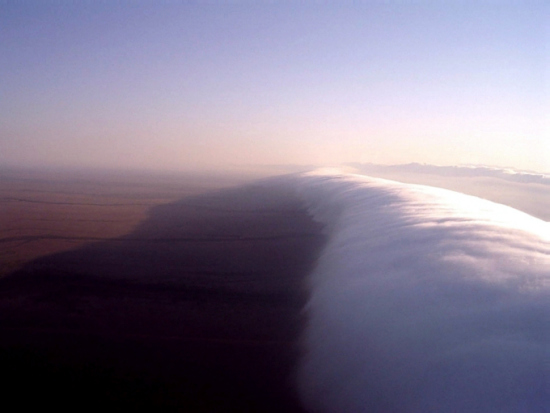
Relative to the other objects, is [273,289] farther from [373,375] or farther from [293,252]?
[373,375]

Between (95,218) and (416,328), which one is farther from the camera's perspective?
(95,218)

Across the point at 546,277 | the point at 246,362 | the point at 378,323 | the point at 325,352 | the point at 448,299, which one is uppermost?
the point at 546,277

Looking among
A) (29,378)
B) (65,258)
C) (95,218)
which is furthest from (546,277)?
(95,218)

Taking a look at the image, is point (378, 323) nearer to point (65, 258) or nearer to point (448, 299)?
point (448, 299)

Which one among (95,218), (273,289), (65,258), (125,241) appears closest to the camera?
(273,289)

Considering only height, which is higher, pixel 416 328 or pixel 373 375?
pixel 416 328

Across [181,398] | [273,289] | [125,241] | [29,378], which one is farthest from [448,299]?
[125,241]

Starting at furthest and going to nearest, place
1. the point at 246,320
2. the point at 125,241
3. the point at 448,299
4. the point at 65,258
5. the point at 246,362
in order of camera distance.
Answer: the point at 125,241
the point at 65,258
the point at 246,320
the point at 246,362
the point at 448,299
